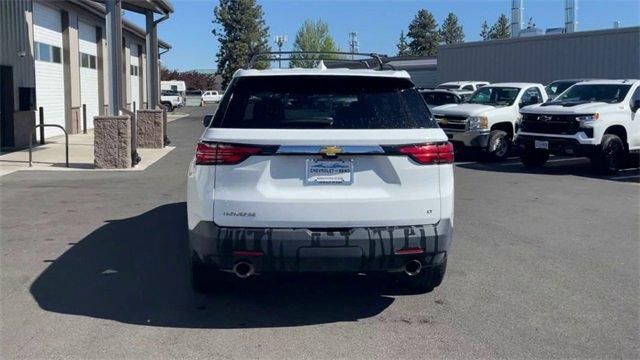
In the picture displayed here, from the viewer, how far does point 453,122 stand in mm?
16828

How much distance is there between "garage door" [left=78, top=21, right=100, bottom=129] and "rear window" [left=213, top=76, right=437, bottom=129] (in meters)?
22.3

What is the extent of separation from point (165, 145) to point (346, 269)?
1664 centimetres

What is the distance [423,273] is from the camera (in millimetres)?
5547

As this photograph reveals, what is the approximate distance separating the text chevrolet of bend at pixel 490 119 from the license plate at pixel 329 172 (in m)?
12.3

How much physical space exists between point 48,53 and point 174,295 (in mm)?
18371

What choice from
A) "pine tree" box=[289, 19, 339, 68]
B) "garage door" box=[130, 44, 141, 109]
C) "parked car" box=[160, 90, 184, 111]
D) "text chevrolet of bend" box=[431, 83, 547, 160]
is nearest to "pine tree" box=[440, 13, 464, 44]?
"pine tree" box=[289, 19, 339, 68]

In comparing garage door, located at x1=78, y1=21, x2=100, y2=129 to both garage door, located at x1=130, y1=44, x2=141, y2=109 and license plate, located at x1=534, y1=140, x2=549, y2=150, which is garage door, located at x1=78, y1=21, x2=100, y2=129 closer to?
garage door, located at x1=130, y1=44, x2=141, y2=109

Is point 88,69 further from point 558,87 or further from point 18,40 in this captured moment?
point 558,87

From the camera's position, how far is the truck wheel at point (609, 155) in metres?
14.0

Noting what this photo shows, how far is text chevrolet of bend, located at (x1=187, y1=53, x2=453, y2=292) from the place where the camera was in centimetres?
454

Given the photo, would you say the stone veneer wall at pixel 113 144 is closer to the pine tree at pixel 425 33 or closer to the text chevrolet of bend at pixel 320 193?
the text chevrolet of bend at pixel 320 193

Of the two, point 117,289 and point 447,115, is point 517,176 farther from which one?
point 117,289

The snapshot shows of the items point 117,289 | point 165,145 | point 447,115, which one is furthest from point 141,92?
point 117,289

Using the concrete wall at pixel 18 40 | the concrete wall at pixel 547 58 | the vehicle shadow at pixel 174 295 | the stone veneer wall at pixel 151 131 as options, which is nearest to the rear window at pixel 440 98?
the stone veneer wall at pixel 151 131
